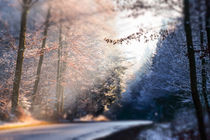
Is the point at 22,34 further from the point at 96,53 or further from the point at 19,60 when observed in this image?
the point at 96,53

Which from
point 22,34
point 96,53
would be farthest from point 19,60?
point 96,53

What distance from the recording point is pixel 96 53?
22453mm

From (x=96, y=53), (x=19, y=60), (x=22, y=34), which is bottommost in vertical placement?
(x=19, y=60)

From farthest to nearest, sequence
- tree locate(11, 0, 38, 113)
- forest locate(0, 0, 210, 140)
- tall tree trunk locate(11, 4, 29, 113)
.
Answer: tall tree trunk locate(11, 4, 29, 113), tree locate(11, 0, 38, 113), forest locate(0, 0, 210, 140)

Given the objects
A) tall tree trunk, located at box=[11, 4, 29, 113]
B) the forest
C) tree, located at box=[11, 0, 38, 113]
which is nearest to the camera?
the forest

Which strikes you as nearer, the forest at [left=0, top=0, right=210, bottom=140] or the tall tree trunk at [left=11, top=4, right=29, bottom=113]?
the forest at [left=0, top=0, right=210, bottom=140]

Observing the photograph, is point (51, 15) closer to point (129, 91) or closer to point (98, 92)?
point (98, 92)

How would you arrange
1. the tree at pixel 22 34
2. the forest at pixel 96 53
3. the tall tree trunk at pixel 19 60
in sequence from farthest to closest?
1. the tall tree trunk at pixel 19 60
2. the tree at pixel 22 34
3. the forest at pixel 96 53

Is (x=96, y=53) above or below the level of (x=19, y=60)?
above

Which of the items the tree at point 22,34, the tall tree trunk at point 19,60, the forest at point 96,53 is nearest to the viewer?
the forest at point 96,53

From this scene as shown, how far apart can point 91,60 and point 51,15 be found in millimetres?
11689

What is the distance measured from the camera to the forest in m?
8.91

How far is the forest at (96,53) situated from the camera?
891 cm

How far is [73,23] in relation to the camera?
9711 mm
